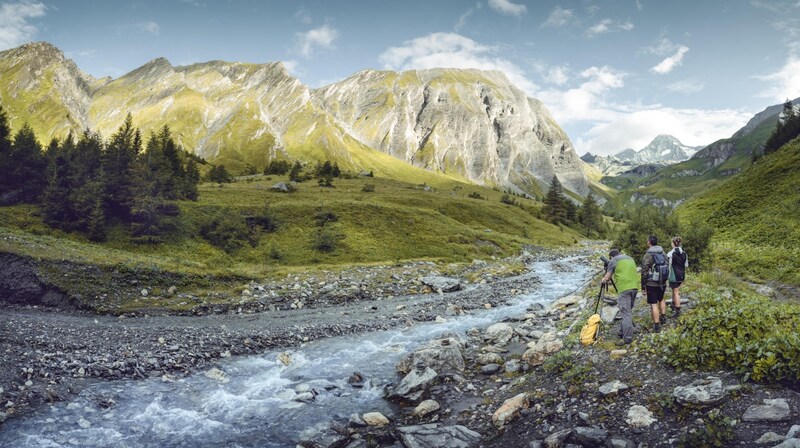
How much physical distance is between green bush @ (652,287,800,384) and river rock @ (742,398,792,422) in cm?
93

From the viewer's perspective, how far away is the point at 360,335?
77.6ft

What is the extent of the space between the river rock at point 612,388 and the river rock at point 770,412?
291 cm

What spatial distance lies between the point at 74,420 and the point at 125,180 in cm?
4044

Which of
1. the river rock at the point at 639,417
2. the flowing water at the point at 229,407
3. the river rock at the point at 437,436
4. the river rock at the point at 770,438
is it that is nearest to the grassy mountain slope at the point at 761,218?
the river rock at the point at 639,417

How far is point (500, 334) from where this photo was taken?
2086 cm

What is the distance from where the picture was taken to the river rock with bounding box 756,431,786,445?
725cm

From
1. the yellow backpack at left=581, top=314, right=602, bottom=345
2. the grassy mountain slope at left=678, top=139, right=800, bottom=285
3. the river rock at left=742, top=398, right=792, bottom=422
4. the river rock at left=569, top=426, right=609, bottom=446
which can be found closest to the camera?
the river rock at left=742, top=398, right=792, bottom=422

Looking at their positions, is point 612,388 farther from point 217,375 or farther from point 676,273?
point 217,375

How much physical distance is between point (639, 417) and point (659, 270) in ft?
25.1

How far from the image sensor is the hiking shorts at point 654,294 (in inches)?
581

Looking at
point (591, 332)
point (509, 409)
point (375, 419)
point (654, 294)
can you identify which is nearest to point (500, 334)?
point (591, 332)

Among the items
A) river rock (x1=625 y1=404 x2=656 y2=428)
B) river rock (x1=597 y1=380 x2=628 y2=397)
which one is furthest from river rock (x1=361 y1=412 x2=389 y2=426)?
river rock (x1=625 y1=404 x2=656 y2=428)

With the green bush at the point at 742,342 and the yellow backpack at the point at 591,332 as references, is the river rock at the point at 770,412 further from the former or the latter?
the yellow backpack at the point at 591,332

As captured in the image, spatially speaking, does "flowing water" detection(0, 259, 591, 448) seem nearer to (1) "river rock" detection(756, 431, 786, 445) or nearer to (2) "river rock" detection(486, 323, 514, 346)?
(2) "river rock" detection(486, 323, 514, 346)
